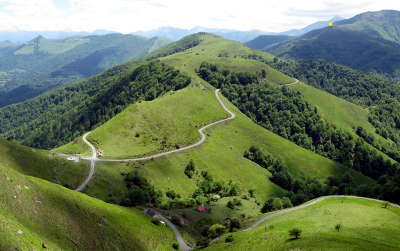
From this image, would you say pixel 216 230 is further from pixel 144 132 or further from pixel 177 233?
pixel 144 132

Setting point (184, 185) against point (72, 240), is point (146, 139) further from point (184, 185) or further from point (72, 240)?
point (72, 240)

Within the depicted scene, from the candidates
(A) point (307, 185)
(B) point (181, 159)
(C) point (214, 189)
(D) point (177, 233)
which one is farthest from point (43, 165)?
(A) point (307, 185)

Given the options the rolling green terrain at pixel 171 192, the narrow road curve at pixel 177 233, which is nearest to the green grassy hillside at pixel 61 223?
the rolling green terrain at pixel 171 192

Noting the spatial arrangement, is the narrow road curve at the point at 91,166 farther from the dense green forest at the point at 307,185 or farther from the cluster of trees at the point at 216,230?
the dense green forest at the point at 307,185

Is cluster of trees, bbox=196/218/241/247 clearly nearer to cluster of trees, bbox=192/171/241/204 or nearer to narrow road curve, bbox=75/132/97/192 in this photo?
cluster of trees, bbox=192/171/241/204

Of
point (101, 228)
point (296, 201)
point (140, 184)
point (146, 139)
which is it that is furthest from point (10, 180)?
point (296, 201)
